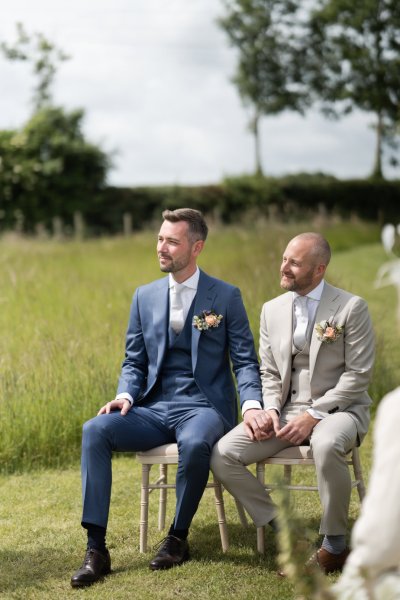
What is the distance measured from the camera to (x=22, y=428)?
6.49m

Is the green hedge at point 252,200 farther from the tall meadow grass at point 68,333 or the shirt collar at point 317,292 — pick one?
the shirt collar at point 317,292

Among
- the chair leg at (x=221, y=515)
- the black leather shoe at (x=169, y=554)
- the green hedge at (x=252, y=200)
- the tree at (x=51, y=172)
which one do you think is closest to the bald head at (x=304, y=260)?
the chair leg at (x=221, y=515)

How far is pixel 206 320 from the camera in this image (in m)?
4.68

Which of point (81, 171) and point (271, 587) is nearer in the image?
point (271, 587)

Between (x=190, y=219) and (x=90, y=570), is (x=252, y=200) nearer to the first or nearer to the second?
(x=190, y=219)

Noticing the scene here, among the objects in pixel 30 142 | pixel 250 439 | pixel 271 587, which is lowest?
pixel 271 587

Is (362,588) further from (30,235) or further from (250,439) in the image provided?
(30,235)

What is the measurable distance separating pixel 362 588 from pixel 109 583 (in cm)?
246

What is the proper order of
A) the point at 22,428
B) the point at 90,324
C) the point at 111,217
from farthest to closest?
the point at 111,217, the point at 90,324, the point at 22,428

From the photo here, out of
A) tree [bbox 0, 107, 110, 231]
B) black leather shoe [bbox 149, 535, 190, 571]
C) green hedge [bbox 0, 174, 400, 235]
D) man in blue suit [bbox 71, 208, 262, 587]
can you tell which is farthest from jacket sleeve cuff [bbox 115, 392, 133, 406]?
tree [bbox 0, 107, 110, 231]

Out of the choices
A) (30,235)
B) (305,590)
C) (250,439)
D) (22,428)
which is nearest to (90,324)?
(22,428)

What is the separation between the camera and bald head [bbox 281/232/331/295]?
14.4 ft

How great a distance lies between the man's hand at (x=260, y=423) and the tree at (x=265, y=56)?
30.9 meters

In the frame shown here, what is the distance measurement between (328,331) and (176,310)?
80cm
